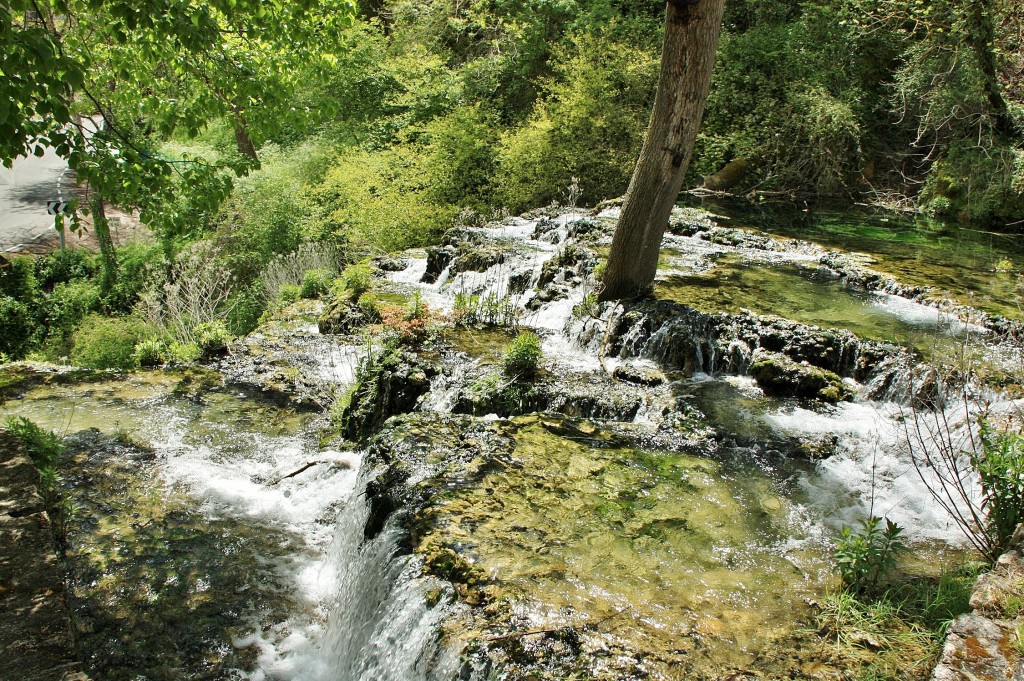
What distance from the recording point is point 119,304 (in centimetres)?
1491

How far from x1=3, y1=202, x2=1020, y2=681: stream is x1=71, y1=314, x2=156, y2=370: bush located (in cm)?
510

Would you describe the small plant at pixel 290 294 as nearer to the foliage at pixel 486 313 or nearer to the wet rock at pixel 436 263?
the wet rock at pixel 436 263

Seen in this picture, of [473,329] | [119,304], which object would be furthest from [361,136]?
[473,329]

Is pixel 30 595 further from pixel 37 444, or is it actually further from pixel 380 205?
pixel 380 205

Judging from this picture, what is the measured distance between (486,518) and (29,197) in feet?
74.6

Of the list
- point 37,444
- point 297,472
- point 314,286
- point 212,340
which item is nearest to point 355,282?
point 314,286

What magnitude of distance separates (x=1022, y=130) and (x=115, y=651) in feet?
54.9

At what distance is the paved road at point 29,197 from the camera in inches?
670

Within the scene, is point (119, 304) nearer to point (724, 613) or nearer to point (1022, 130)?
point (724, 613)

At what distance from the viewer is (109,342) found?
12281mm

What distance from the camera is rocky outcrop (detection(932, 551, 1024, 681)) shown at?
2467 mm

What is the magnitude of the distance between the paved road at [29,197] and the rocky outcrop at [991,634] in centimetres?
1935

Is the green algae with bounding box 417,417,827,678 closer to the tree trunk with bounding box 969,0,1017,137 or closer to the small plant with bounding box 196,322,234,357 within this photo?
the small plant with bounding box 196,322,234,357

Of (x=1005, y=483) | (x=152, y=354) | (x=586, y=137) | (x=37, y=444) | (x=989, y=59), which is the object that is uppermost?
(x=989, y=59)
